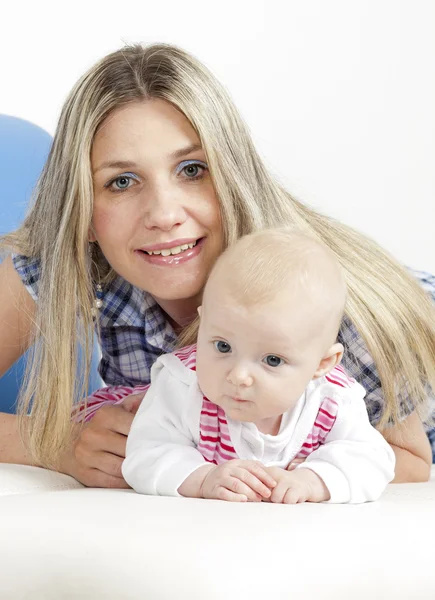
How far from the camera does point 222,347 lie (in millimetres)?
1522

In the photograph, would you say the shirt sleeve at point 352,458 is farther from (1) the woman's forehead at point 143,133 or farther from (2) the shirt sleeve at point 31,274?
(2) the shirt sleeve at point 31,274

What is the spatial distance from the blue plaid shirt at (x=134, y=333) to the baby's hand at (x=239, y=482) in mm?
542

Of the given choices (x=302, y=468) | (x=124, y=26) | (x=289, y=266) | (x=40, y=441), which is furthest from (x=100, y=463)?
(x=124, y=26)

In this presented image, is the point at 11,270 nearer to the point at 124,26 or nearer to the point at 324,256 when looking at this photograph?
the point at 324,256

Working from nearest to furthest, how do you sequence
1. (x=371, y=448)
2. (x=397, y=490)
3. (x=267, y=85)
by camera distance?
1. (x=371, y=448)
2. (x=397, y=490)
3. (x=267, y=85)

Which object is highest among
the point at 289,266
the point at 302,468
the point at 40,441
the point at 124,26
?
the point at 124,26

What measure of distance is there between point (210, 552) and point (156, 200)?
2.64 feet

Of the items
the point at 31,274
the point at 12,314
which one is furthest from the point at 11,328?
the point at 31,274

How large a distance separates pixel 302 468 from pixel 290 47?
2578 mm

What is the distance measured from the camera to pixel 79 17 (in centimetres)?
361

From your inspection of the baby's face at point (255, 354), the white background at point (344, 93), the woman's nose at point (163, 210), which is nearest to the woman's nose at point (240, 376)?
the baby's face at point (255, 354)

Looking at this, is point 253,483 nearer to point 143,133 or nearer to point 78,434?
point 78,434

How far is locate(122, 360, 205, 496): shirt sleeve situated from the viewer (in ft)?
5.19

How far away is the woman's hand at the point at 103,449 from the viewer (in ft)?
6.12
